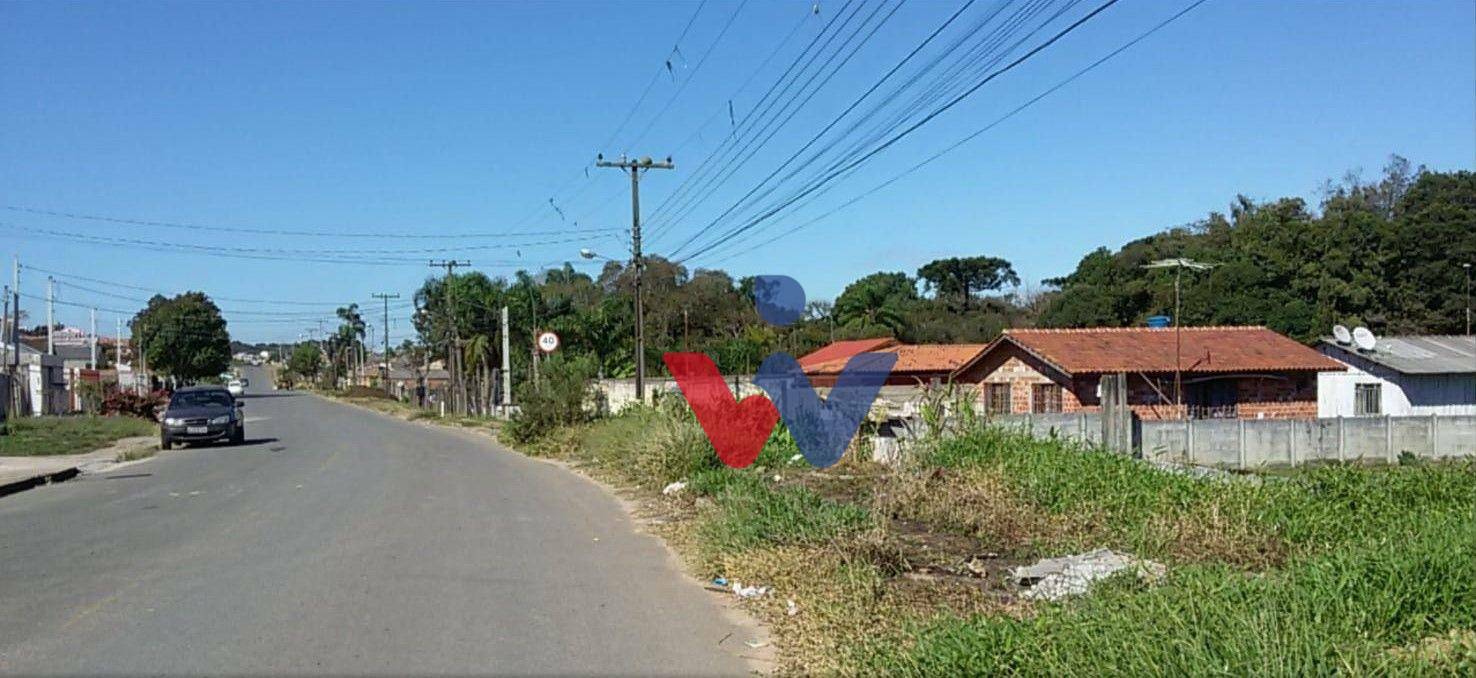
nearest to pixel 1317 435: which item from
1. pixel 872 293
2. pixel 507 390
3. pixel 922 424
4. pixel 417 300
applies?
pixel 922 424

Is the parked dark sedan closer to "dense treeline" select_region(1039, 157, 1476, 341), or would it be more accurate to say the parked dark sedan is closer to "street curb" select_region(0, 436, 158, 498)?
"street curb" select_region(0, 436, 158, 498)

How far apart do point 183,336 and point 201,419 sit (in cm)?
6903

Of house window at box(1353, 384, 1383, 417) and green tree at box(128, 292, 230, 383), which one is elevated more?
green tree at box(128, 292, 230, 383)

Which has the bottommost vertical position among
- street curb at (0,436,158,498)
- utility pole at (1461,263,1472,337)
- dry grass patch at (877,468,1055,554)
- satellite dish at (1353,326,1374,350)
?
street curb at (0,436,158,498)

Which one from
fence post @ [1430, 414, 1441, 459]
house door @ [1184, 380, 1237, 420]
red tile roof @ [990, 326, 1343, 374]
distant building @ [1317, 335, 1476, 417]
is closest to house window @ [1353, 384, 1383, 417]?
distant building @ [1317, 335, 1476, 417]

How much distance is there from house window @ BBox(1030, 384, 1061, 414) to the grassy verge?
27.2m

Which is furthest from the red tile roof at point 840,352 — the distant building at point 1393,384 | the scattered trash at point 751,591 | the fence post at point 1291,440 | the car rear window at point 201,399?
the scattered trash at point 751,591

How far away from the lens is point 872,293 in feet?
213

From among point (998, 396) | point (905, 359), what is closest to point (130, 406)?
point (905, 359)

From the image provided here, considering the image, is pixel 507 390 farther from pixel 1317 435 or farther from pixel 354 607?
pixel 354 607

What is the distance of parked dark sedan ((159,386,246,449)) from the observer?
2902 centimetres

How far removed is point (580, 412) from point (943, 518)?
18.0 metres

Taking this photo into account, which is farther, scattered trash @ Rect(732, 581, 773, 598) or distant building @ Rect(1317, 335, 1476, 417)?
distant building @ Rect(1317, 335, 1476, 417)

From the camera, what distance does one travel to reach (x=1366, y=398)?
3822 centimetres
